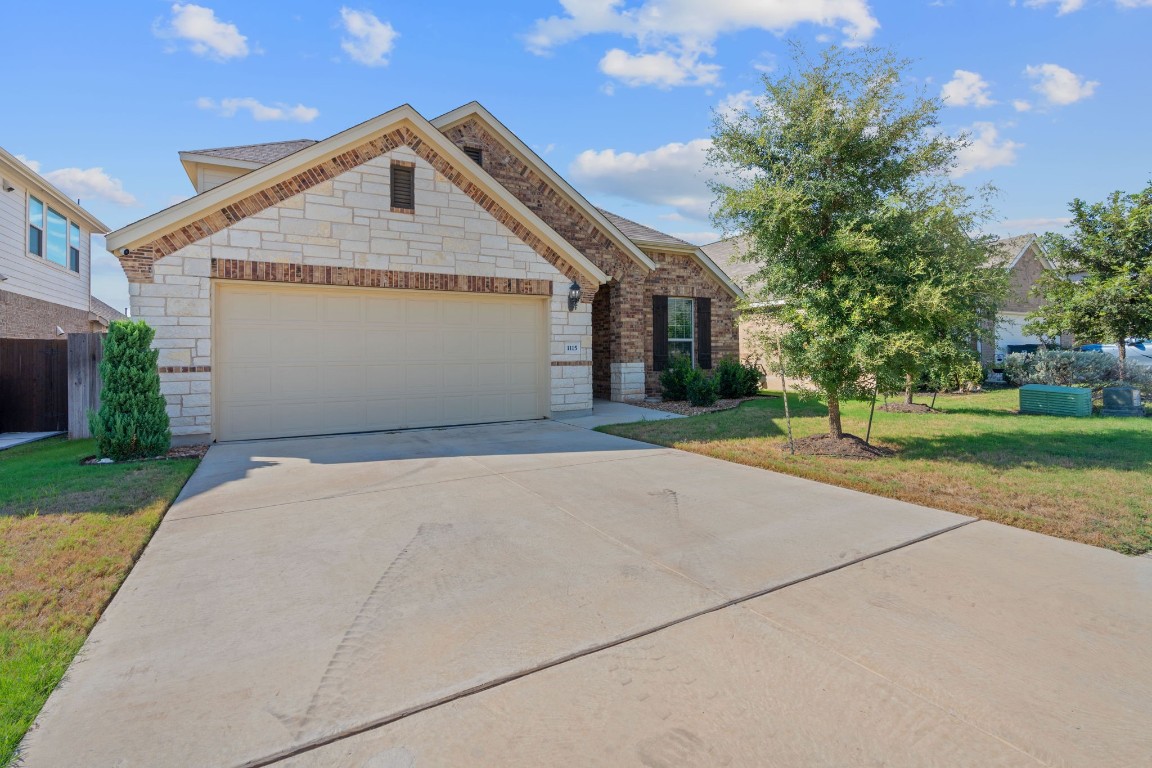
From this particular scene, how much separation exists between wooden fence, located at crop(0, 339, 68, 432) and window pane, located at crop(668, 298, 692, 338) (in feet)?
43.1

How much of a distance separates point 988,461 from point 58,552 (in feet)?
31.3

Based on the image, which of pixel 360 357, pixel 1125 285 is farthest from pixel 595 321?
pixel 1125 285

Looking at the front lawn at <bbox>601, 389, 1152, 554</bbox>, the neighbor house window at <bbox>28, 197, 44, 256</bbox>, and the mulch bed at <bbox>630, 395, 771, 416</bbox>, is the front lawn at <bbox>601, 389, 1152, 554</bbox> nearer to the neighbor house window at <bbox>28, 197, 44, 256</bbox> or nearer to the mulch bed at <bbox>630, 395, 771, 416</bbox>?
the mulch bed at <bbox>630, 395, 771, 416</bbox>

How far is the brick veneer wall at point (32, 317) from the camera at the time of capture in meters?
12.9

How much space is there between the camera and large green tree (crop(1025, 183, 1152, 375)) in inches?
569

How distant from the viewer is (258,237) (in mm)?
8625

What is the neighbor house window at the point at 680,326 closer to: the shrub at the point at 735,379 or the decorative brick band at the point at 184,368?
the shrub at the point at 735,379

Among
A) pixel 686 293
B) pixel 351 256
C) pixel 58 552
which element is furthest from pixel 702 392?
pixel 58 552

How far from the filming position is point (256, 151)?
545 inches

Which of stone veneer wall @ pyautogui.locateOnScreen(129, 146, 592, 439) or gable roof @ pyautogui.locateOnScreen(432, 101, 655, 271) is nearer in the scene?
stone veneer wall @ pyautogui.locateOnScreen(129, 146, 592, 439)

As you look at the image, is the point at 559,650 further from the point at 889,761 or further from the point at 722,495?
the point at 722,495

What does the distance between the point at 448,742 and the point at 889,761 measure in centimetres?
163

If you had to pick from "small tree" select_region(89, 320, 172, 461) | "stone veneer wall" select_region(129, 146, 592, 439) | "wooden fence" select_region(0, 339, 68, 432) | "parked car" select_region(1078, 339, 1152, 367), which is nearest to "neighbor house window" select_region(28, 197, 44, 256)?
"wooden fence" select_region(0, 339, 68, 432)

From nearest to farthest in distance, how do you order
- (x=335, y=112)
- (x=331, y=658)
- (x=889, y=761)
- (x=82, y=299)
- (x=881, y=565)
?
(x=889, y=761)
(x=331, y=658)
(x=881, y=565)
(x=335, y=112)
(x=82, y=299)
